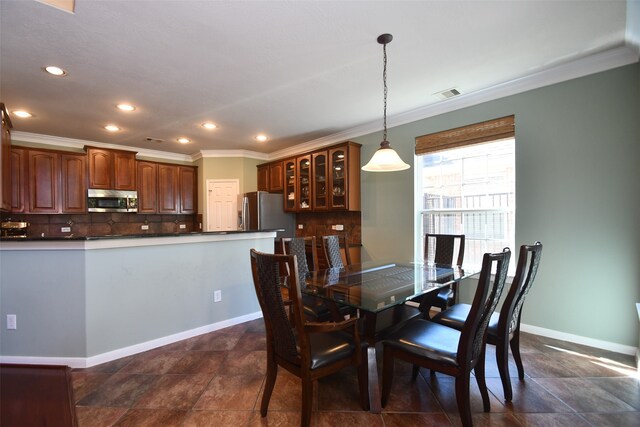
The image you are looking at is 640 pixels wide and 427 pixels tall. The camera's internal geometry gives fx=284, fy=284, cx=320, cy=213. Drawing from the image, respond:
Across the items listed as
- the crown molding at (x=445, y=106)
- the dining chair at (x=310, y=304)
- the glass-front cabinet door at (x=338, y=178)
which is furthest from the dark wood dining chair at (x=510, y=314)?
the glass-front cabinet door at (x=338, y=178)

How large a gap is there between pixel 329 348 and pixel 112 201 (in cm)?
491

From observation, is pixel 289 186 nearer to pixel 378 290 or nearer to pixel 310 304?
pixel 310 304

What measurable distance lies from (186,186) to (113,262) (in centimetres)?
351

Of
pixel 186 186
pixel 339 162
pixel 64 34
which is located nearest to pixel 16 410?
pixel 64 34

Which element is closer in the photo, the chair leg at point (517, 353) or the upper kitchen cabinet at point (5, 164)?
the chair leg at point (517, 353)

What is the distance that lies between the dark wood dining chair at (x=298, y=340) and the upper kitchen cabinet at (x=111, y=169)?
4532 mm

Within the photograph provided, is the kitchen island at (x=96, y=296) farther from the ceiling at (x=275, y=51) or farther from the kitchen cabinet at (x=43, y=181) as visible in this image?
the kitchen cabinet at (x=43, y=181)

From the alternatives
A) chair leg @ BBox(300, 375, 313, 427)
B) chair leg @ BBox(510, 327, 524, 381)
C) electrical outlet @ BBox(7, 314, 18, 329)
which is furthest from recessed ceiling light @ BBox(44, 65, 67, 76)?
chair leg @ BBox(510, 327, 524, 381)

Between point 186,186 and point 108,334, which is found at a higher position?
point 186,186

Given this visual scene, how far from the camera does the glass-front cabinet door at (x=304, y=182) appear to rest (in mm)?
4801

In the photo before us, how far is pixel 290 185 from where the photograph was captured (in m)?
5.20

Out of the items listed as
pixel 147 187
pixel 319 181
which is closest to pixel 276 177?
pixel 319 181

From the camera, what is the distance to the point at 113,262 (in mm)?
2475

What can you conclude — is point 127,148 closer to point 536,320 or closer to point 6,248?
point 6,248
